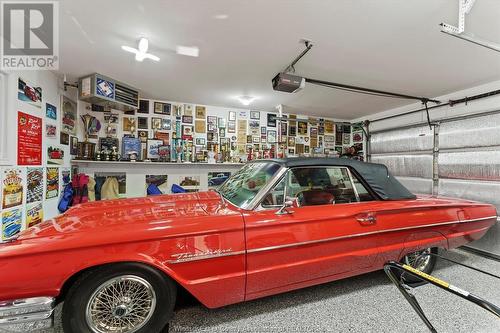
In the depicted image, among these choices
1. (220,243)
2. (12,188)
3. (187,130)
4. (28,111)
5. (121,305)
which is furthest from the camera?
(187,130)

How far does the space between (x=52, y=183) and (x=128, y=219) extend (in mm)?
2528

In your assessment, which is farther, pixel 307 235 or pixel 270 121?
pixel 270 121

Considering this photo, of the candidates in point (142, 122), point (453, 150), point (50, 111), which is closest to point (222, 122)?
point (142, 122)

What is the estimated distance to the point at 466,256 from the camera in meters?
3.19

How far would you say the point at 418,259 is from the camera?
242cm

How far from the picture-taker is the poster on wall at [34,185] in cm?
272

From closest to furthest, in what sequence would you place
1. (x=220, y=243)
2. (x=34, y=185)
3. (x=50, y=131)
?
(x=220, y=243) < (x=34, y=185) < (x=50, y=131)

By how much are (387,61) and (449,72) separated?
109cm

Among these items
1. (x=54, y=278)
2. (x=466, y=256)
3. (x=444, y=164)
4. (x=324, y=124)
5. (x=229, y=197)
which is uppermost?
(x=324, y=124)

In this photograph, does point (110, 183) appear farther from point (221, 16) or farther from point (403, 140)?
point (403, 140)

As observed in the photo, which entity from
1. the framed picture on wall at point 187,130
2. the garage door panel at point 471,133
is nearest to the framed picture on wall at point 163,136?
the framed picture on wall at point 187,130

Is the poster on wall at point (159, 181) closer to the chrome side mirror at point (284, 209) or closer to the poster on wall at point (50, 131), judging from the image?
the poster on wall at point (50, 131)

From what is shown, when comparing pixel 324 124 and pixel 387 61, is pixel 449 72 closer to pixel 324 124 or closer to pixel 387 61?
pixel 387 61

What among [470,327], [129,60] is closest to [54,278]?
[129,60]
